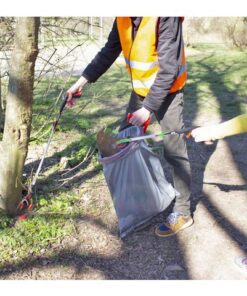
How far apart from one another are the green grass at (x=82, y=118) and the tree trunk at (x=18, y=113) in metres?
0.20

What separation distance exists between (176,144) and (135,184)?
1.21 feet

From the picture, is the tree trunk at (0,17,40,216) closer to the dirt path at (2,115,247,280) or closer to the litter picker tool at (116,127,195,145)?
the dirt path at (2,115,247,280)

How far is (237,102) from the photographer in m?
5.51

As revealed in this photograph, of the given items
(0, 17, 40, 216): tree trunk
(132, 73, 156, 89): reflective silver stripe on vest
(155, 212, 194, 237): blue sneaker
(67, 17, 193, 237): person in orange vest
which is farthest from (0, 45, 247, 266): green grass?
(132, 73, 156, 89): reflective silver stripe on vest

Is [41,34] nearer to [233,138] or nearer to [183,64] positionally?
[183,64]

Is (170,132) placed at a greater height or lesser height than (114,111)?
greater

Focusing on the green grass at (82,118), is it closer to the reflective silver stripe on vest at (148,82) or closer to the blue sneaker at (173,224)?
the blue sneaker at (173,224)

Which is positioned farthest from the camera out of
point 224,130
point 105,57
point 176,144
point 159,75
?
point 105,57

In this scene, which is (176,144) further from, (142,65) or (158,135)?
(142,65)

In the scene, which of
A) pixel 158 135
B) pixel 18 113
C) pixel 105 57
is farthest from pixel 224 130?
pixel 18 113

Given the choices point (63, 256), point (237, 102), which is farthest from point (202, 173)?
point (237, 102)

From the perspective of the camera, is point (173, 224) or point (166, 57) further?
point (173, 224)

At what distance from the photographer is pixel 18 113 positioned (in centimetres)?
251

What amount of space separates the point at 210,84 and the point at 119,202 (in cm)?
457
